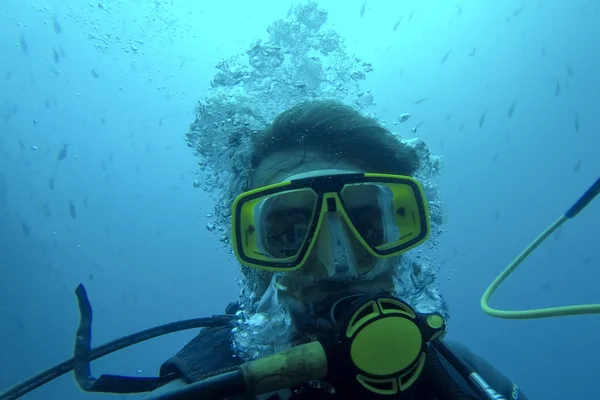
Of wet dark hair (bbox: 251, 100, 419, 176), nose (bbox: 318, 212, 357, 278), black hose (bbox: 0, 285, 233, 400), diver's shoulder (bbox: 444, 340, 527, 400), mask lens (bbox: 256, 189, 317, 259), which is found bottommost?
diver's shoulder (bbox: 444, 340, 527, 400)

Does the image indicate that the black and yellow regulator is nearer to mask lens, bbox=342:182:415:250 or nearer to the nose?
the nose

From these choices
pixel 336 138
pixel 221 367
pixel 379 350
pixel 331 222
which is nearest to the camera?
pixel 379 350

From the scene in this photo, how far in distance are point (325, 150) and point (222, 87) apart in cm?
350

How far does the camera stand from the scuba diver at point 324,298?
185 cm

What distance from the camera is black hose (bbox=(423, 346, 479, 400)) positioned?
1.92m

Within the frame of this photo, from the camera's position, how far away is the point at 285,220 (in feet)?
9.48

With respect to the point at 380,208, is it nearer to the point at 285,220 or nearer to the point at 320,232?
the point at 320,232

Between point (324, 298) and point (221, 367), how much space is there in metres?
0.90

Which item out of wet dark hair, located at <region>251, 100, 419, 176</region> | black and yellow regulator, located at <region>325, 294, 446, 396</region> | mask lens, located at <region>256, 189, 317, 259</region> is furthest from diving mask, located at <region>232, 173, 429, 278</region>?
black and yellow regulator, located at <region>325, 294, 446, 396</region>

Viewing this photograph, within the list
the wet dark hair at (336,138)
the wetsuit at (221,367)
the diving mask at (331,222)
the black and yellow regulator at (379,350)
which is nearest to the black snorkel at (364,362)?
the black and yellow regulator at (379,350)

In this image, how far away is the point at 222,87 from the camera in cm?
621

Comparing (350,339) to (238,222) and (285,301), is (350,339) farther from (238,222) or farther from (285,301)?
(238,222)

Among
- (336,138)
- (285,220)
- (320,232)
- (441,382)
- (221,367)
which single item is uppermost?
(336,138)

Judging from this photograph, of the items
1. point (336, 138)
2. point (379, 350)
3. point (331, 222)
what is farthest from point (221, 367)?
A: point (336, 138)
